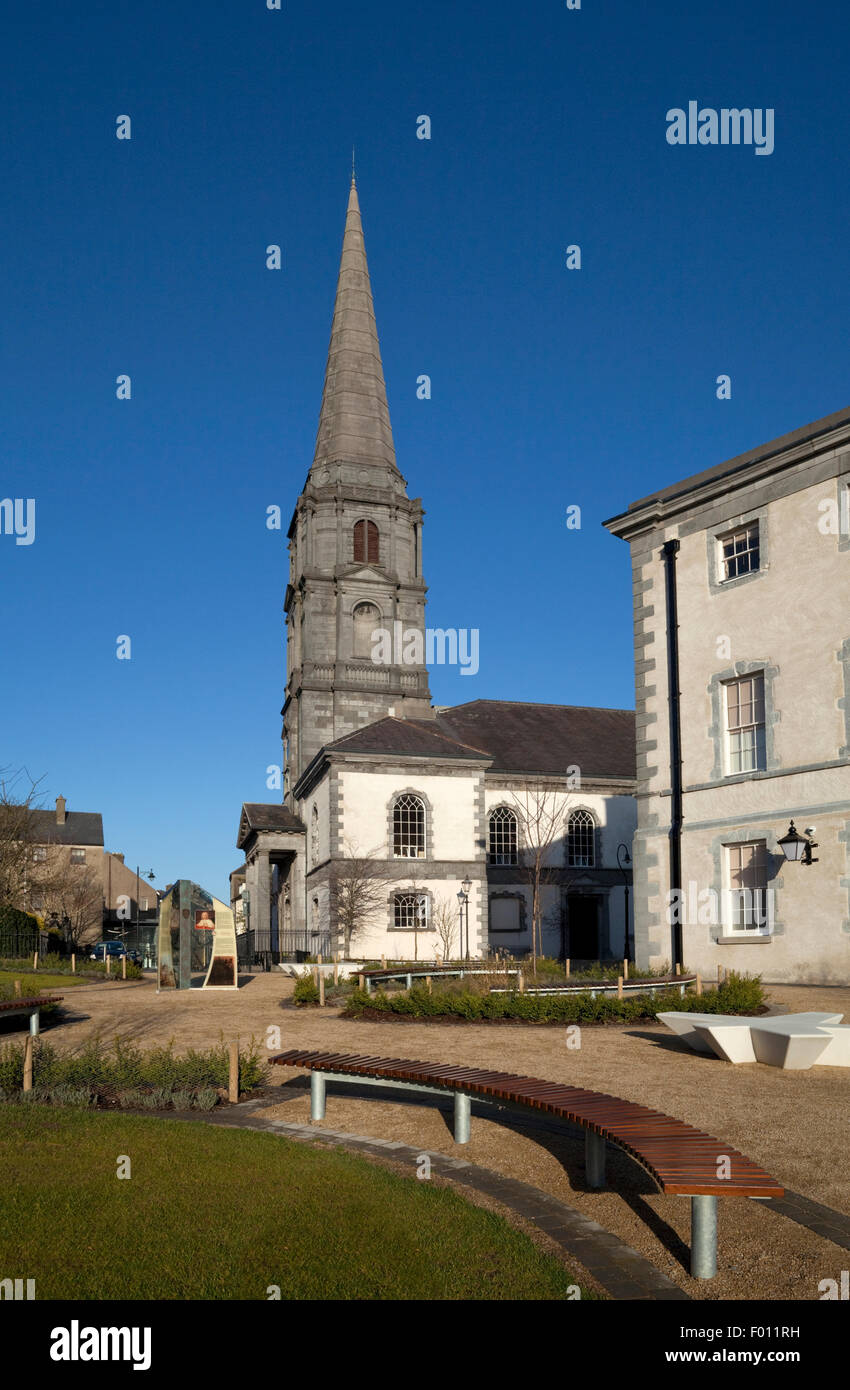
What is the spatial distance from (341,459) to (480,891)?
27311 millimetres

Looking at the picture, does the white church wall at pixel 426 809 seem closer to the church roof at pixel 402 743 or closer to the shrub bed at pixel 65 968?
the church roof at pixel 402 743

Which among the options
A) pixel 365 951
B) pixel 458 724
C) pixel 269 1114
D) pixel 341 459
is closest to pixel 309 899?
pixel 365 951

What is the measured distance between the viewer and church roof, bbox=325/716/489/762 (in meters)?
42.3

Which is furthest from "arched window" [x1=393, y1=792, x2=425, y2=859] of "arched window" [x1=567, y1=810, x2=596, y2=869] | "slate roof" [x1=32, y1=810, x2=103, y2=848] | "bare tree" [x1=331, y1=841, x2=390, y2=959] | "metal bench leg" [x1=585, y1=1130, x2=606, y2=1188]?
"slate roof" [x1=32, y1=810, x2=103, y2=848]

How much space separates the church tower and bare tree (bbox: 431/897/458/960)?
1367 cm

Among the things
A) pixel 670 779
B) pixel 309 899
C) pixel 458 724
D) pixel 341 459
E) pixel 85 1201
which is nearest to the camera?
pixel 85 1201

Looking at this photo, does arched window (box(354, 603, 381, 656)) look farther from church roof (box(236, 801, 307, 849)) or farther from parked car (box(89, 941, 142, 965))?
parked car (box(89, 941, 142, 965))

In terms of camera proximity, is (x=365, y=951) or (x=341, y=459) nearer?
(x=365, y=951)

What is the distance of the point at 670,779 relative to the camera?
A: 86.0 feet

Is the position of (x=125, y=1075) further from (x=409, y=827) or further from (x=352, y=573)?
(x=352, y=573)

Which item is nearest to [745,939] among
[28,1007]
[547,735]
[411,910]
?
[28,1007]

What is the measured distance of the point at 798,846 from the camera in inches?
872

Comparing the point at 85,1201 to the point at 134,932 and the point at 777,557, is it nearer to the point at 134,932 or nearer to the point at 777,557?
the point at 777,557

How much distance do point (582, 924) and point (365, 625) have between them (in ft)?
64.5
